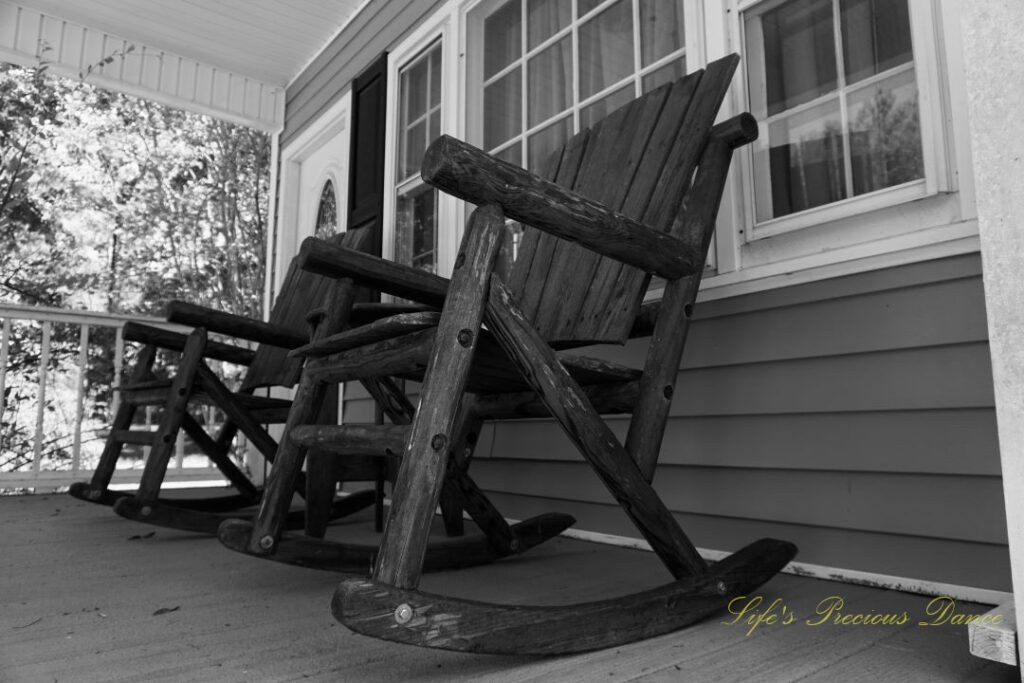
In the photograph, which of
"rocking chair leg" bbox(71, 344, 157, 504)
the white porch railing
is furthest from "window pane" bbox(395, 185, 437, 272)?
the white porch railing

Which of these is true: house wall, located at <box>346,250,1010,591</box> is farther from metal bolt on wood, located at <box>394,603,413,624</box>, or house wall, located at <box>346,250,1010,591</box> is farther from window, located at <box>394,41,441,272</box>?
window, located at <box>394,41,441,272</box>

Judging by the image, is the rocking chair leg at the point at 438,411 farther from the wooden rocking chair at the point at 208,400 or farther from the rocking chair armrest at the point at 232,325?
the rocking chair armrest at the point at 232,325

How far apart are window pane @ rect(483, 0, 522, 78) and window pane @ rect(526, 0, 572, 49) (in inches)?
2.7

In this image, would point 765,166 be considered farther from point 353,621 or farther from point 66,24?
point 66,24

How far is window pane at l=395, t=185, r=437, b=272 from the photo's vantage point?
319cm

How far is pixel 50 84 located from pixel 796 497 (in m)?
9.55

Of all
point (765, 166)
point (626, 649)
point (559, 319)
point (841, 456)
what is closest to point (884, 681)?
point (626, 649)

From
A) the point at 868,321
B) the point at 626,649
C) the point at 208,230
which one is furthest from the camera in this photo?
the point at 208,230

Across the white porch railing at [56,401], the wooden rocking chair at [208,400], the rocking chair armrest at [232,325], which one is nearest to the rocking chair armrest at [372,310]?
the wooden rocking chair at [208,400]

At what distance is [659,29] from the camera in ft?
7.08

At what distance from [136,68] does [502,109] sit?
2884 mm

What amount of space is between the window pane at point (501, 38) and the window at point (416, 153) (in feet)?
1.18

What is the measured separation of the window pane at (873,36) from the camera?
5.11ft

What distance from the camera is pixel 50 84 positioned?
809 cm
